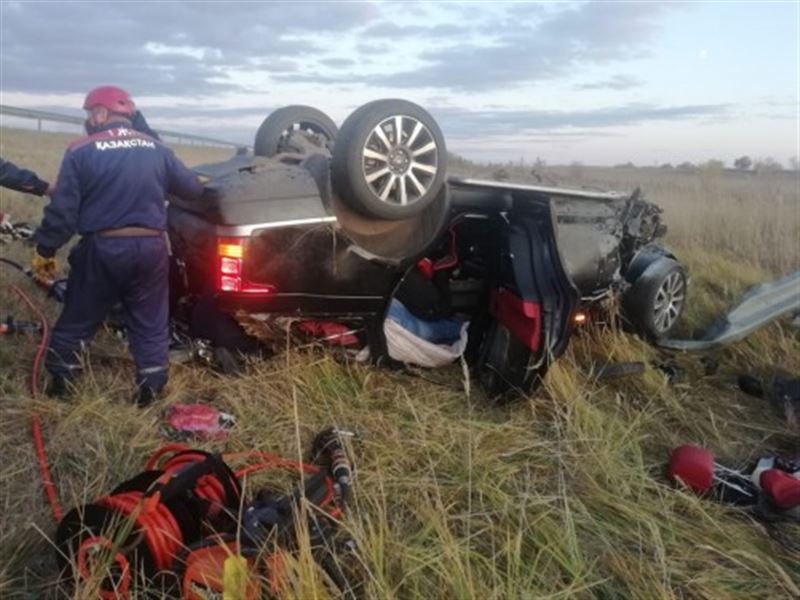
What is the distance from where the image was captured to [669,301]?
218 inches

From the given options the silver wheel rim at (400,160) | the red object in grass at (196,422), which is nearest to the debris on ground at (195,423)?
the red object in grass at (196,422)

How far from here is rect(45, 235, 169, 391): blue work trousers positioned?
3.80 metres

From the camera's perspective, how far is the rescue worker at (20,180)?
443 cm

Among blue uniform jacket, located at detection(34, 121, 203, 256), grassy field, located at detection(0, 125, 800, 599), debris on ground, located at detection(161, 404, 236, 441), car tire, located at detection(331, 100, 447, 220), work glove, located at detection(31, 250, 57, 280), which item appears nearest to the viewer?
grassy field, located at detection(0, 125, 800, 599)

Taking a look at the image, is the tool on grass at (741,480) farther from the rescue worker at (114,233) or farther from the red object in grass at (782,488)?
the rescue worker at (114,233)

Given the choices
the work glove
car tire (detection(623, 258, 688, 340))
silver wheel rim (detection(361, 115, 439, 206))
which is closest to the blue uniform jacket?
the work glove

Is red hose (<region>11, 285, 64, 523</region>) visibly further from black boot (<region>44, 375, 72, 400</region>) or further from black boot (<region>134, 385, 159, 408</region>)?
black boot (<region>134, 385, 159, 408</region>)

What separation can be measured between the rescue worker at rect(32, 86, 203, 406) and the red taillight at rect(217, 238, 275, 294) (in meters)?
0.40

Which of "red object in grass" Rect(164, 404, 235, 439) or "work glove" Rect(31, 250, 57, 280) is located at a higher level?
"work glove" Rect(31, 250, 57, 280)

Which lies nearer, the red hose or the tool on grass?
the red hose

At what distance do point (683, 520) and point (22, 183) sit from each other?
4.01 m

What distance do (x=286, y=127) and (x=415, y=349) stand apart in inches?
66.8

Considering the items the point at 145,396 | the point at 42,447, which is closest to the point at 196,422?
the point at 145,396

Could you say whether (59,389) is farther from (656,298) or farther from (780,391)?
(780,391)
